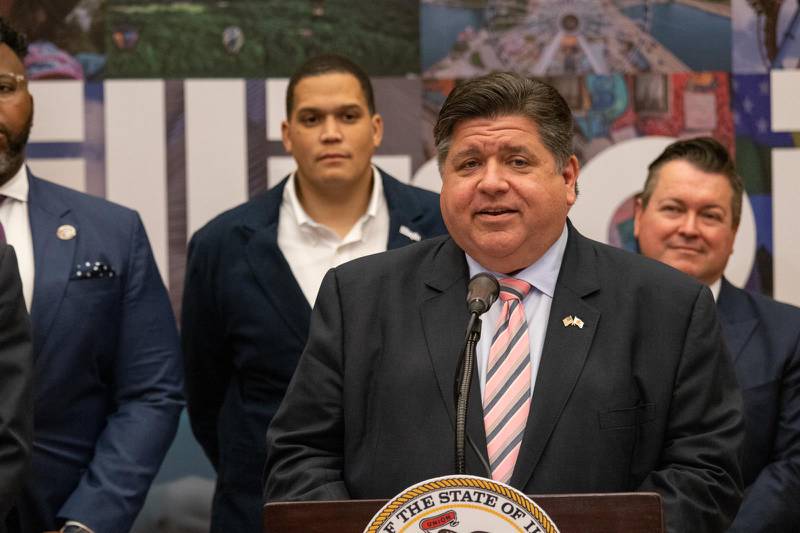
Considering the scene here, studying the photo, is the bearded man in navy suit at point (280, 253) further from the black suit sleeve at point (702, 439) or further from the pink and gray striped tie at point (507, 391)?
the black suit sleeve at point (702, 439)

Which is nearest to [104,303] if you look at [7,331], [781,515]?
[7,331]

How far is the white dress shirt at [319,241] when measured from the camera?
3885 mm

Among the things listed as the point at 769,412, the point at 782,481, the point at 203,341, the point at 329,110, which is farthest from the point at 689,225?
the point at 203,341

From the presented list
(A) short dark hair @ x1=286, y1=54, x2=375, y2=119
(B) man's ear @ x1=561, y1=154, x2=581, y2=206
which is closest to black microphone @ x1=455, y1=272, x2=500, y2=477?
(B) man's ear @ x1=561, y1=154, x2=581, y2=206

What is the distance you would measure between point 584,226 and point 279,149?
46.5 inches

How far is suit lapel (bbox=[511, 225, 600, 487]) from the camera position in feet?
7.57

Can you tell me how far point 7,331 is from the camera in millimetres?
2660

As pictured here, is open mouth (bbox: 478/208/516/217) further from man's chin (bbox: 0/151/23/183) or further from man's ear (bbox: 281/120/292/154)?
man's ear (bbox: 281/120/292/154)

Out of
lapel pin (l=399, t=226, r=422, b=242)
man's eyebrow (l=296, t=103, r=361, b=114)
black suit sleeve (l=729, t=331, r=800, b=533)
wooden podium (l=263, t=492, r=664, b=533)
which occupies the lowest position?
black suit sleeve (l=729, t=331, r=800, b=533)

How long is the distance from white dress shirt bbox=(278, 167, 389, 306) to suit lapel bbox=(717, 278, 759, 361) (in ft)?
3.55

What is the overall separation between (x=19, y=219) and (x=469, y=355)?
66.6 inches

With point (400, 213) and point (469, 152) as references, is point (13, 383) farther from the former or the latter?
point (400, 213)

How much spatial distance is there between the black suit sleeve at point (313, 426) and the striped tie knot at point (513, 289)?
1.16 feet

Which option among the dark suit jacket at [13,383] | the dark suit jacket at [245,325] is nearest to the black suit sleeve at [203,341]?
the dark suit jacket at [245,325]
